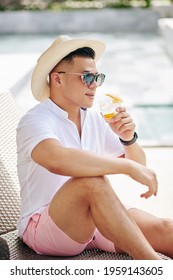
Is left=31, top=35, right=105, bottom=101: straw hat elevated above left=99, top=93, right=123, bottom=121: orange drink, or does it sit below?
above

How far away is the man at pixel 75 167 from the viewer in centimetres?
245

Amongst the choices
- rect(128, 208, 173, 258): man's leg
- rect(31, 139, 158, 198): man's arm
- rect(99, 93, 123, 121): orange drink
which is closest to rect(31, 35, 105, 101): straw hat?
rect(99, 93, 123, 121): orange drink

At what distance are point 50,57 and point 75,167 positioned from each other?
0.52m

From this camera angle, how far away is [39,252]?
2744 mm

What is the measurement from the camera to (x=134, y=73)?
9680 millimetres

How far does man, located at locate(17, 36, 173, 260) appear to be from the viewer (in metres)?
2.45

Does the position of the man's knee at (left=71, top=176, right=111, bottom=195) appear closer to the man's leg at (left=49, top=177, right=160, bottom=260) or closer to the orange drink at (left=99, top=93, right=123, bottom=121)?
the man's leg at (left=49, top=177, right=160, bottom=260)

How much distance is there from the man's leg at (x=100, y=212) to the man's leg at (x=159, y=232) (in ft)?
1.14

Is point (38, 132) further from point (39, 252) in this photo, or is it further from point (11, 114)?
point (11, 114)

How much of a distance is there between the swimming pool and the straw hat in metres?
2.46

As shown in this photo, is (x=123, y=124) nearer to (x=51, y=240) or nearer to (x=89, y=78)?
(x=89, y=78)

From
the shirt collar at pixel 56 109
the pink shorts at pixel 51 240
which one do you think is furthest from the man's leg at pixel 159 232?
the shirt collar at pixel 56 109
